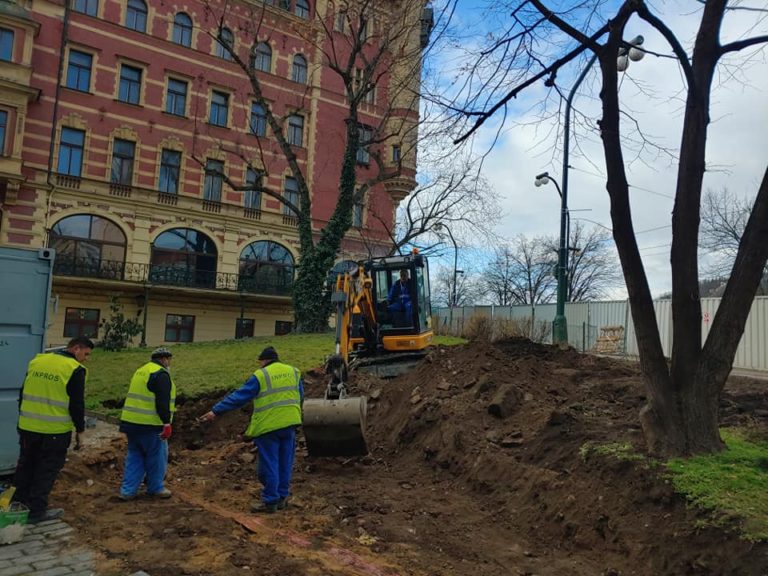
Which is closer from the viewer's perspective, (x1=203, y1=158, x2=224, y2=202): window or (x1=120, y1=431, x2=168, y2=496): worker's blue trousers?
(x1=120, y1=431, x2=168, y2=496): worker's blue trousers

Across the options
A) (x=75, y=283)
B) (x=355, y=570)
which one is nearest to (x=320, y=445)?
(x=355, y=570)

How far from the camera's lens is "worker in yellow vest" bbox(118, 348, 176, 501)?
6.45 m

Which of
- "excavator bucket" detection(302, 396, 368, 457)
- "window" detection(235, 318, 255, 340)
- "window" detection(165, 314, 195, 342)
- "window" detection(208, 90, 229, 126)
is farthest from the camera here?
"window" detection(208, 90, 229, 126)

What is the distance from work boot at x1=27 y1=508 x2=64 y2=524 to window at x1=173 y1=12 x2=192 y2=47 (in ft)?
102

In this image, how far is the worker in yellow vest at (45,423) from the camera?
5602 millimetres

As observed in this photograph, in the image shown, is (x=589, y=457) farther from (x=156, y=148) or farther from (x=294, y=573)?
(x=156, y=148)

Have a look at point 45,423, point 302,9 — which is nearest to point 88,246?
point 302,9

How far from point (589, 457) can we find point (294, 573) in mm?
3433

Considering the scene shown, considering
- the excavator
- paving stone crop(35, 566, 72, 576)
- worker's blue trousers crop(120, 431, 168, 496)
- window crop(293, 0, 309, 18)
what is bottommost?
paving stone crop(35, 566, 72, 576)

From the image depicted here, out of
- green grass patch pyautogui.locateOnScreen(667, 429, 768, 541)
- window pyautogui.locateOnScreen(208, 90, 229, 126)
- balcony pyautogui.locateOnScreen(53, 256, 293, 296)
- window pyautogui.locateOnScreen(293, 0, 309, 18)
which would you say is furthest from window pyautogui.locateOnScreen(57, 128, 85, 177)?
green grass patch pyautogui.locateOnScreen(667, 429, 768, 541)

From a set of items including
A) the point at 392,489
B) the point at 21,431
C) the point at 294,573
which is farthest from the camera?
the point at 392,489

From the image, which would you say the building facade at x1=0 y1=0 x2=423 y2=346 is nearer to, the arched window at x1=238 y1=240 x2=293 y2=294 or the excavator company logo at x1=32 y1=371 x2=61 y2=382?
the arched window at x1=238 y1=240 x2=293 y2=294

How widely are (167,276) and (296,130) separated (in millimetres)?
12138

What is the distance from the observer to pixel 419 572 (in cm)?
482
